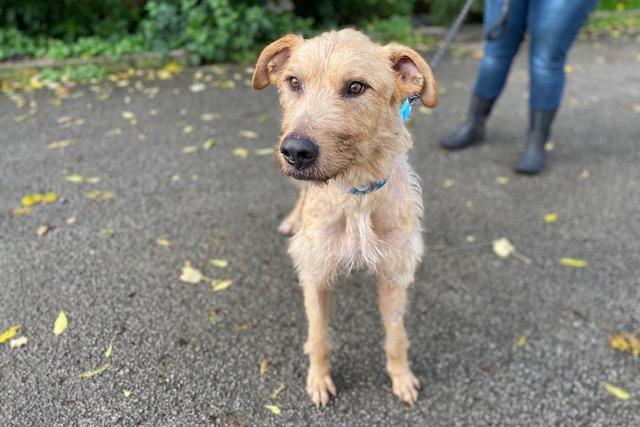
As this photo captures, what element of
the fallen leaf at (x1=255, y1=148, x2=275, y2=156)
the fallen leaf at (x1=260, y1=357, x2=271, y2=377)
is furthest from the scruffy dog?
the fallen leaf at (x1=255, y1=148, x2=275, y2=156)

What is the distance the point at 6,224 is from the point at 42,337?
1504 mm

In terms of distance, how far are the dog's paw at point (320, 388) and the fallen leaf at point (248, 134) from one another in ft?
11.2

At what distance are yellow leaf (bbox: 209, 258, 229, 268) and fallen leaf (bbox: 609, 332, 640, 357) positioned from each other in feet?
8.62

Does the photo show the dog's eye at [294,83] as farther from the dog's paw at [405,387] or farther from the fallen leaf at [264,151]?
the fallen leaf at [264,151]

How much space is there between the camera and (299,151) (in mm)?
1897

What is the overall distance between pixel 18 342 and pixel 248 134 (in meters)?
3.32

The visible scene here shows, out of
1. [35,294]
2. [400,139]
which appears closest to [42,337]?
[35,294]

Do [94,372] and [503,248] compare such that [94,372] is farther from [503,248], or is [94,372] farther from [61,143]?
[61,143]

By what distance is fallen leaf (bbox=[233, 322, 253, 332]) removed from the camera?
3.00m

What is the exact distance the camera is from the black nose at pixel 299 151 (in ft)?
6.21

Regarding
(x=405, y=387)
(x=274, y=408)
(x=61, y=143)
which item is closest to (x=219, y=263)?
(x=274, y=408)

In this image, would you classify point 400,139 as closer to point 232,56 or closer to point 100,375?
point 100,375

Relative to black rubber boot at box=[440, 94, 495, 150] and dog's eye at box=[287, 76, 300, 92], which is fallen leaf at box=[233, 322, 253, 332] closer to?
dog's eye at box=[287, 76, 300, 92]

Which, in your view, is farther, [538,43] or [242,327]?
[538,43]
